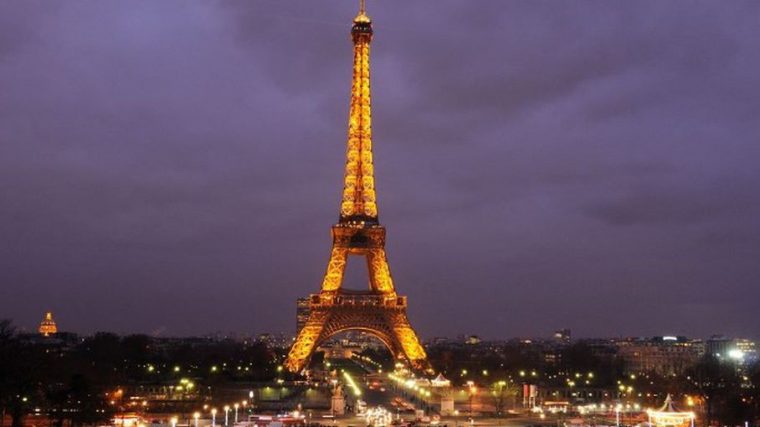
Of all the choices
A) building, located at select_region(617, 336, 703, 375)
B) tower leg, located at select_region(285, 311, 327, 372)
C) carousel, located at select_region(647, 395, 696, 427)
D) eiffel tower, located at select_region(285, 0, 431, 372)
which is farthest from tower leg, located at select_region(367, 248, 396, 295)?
building, located at select_region(617, 336, 703, 375)

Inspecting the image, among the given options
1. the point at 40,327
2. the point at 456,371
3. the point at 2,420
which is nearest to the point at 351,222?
the point at 456,371

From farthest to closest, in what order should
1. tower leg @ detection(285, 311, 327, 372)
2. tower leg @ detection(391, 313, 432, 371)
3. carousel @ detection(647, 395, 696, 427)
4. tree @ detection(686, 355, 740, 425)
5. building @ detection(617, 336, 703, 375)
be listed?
1. building @ detection(617, 336, 703, 375)
2. tower leg @ detection(391, 313, 432, 371)
3. tower leg @ detection(285, 311, 327, 372)
4. tree @ detection(686, 355, 740, 425)
5. carousel @ detection(647, 395, 696, 427)

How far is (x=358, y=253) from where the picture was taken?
3260 inches

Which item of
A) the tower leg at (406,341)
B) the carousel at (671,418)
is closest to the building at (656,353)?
the tower leg at (406,341)

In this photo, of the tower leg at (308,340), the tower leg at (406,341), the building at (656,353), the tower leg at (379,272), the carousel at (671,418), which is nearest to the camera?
the carousel at (671,418)

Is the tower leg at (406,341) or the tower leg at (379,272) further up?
the tower leg at (379,272)

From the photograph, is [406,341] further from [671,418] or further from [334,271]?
[671,418]

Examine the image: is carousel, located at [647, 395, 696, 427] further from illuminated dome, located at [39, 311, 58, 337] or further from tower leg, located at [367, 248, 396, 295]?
illuminated dome, located at [39, 311, 58, 337]

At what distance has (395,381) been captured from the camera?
88.3 metres

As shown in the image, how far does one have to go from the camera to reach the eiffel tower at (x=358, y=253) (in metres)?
81.2

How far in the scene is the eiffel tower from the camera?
81.2 meters

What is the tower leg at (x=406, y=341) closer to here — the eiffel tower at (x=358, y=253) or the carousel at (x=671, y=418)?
the eiffel tower at (x=358, y=253)

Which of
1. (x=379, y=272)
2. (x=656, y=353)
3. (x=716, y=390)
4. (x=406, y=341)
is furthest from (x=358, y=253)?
(x=656, y=353)

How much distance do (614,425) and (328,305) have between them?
37957 millimetres
